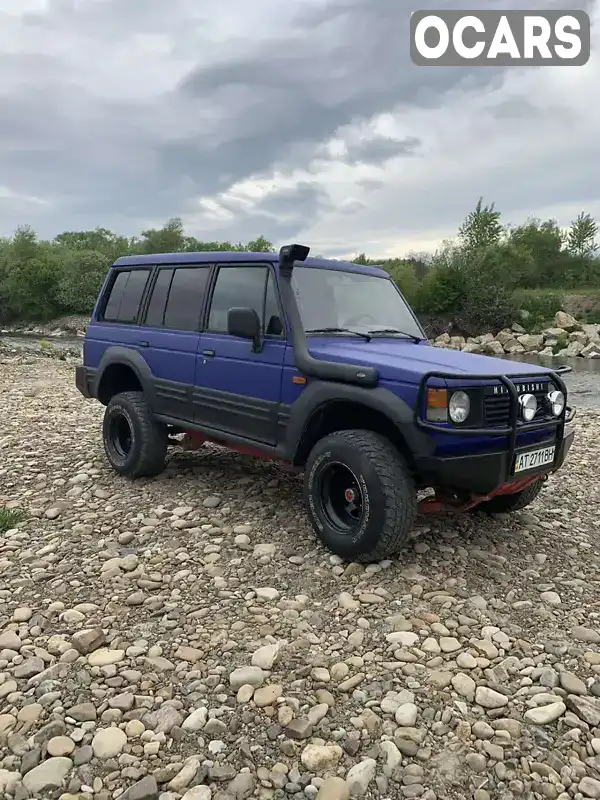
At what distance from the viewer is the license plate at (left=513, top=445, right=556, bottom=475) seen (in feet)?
12.5

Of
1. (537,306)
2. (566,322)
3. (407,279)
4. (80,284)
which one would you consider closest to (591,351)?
(566,322)

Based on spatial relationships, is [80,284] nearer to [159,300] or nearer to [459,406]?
[159,300]

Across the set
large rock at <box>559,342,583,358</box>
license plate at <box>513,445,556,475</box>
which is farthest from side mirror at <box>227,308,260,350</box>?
large rock at <box>559,342,583,358</box>

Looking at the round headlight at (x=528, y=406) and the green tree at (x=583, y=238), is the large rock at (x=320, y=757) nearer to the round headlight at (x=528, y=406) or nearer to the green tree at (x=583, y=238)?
the round headlight at (x=528, y=406)

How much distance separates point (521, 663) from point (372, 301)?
3.11 metres

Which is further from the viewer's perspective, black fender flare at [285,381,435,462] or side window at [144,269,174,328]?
side window at [144,269,174,328]

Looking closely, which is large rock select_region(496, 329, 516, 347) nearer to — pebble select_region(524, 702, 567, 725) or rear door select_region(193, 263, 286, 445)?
rear door select_region(193, 263, 286, 445)

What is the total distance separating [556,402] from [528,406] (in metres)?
0.41

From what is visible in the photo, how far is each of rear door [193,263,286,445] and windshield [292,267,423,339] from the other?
9.0 inches

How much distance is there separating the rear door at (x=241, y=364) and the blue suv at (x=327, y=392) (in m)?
0.01

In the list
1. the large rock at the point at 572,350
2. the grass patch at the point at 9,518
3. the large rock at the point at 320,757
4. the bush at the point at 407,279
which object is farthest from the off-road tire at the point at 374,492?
the bush at the point at 407,279

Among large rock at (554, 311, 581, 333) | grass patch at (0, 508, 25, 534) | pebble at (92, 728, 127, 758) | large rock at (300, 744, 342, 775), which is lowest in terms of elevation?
pebble at (92, 728, 127, 758)

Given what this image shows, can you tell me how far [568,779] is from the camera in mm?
2324

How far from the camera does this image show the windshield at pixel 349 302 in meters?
4.66
